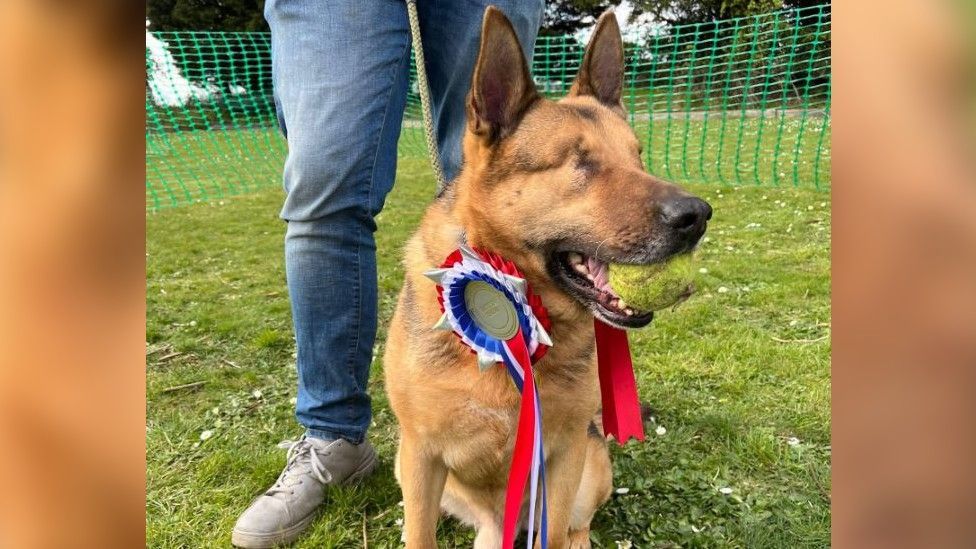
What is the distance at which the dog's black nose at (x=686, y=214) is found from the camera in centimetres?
196

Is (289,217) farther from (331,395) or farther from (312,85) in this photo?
(331,395)

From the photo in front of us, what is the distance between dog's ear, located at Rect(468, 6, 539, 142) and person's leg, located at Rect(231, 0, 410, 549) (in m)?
0.49

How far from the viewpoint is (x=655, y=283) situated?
200cm

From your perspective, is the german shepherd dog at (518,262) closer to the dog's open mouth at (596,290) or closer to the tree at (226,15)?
the dog's open mouth at (596,290)

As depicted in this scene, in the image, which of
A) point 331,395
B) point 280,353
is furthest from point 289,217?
point 280,353

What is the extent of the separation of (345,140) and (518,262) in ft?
2.71

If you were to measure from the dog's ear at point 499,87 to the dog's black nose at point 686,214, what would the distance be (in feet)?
2.31

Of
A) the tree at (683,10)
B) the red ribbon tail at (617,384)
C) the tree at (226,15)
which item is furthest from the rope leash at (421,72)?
the tree at (226,15)

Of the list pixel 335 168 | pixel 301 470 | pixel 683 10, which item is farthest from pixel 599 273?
pixel 683 10

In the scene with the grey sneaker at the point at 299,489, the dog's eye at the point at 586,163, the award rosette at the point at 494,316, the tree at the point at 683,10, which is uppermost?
the tree at the point at 683,10

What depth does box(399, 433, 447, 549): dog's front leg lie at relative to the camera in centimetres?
244

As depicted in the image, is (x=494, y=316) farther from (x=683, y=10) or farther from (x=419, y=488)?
(x=683, y=10)
